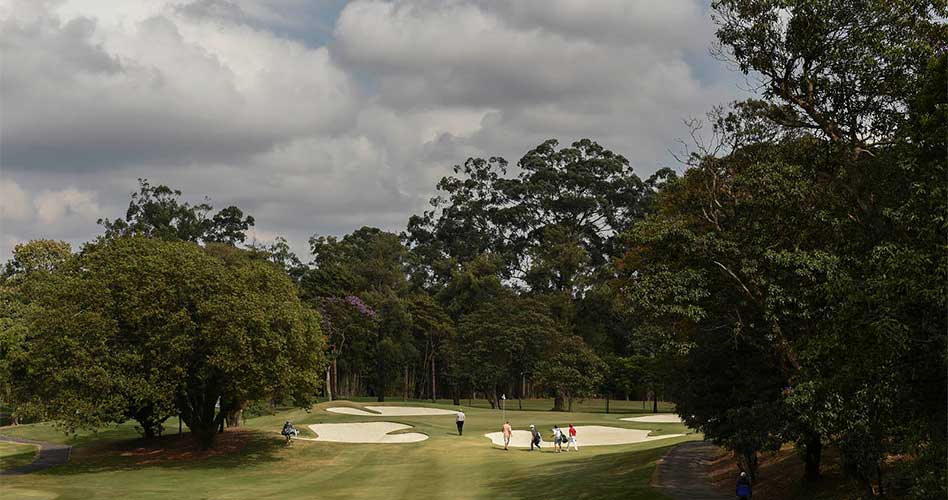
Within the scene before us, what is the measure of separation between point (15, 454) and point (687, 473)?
38788 mm

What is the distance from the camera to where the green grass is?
3506 centimetres

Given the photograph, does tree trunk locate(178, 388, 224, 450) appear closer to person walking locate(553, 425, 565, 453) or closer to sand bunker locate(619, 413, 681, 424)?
person walking locate(553, 425, 565, 453)

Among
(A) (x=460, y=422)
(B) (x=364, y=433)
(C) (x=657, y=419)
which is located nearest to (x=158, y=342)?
(B) (x=364, y=433)

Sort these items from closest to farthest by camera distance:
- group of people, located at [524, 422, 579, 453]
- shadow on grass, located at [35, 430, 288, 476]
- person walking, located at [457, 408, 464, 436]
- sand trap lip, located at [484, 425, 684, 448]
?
1. shadow on grass, located at [35, 430, 288, 476]
2. group of people, located at [524, 422, 579, 453]
3. person walking, located at [457, 408, 464, 436]
4. sand trap lip, located at [484, 425, 684, 448]

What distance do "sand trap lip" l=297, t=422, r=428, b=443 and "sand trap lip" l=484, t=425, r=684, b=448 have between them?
561cm

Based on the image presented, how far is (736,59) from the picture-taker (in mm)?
26875

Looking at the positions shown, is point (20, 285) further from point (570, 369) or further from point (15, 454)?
point (570, 369)

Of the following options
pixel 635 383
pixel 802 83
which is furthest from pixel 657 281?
pixel 635 383

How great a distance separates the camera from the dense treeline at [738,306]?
15945 mm

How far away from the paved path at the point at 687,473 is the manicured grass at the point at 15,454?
113ft

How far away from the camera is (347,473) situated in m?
42.8

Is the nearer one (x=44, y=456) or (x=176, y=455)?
(x=176, y=455)

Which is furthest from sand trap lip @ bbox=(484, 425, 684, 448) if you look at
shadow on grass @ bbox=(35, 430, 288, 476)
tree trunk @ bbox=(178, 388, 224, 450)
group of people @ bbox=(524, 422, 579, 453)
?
tree trunk @ bbox=(178, 388, 224, 450)

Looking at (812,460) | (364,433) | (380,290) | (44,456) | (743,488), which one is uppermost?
(380,290)
